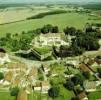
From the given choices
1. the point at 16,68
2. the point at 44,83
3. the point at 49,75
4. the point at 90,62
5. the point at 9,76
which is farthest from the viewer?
the point at 90,62

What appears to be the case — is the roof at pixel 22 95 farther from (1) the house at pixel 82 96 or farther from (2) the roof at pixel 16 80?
(1) the house at pixel 82 96

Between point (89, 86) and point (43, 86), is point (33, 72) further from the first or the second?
A: point (89, 86)

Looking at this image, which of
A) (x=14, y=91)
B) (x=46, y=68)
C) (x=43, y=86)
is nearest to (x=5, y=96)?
(x=14, y=91)

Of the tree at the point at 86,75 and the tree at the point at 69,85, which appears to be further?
the tree at the point at 86,75

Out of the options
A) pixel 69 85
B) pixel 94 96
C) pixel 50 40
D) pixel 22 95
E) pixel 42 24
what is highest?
pixel 22 95

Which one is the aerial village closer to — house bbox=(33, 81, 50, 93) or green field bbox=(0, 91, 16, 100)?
house bbox=(33, 81, 50, 93)

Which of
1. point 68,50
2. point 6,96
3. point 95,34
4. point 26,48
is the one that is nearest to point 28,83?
point 6,96

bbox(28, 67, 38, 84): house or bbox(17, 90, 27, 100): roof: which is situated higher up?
bbox(17, 90, 27, 100): roof

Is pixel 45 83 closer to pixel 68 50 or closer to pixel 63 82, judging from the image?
pixel 63 82

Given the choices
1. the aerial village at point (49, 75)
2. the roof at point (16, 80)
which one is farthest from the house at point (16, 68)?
the roof at point (16, 80)

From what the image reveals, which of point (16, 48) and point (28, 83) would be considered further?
point (16, 48)

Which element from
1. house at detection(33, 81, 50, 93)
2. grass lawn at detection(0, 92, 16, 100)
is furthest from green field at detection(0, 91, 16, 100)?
house at detection(33, 81, 50, 93)
